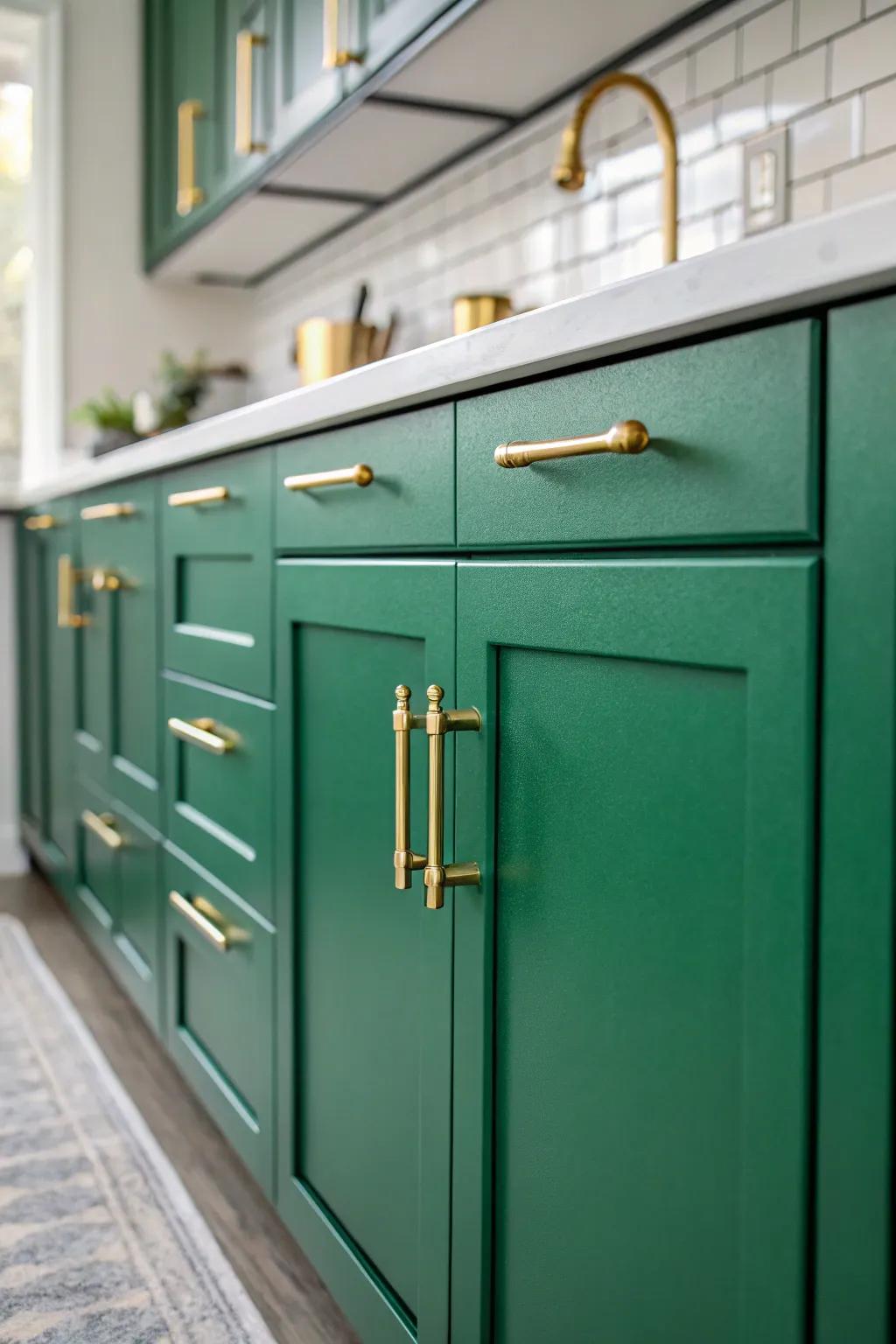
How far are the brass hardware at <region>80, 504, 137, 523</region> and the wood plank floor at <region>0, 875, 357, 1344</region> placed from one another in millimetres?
914

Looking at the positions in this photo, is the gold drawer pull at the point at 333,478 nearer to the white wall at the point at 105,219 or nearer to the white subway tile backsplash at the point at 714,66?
the white subway tile backsplash at the point at 714,66

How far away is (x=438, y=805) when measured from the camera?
97 centimetres

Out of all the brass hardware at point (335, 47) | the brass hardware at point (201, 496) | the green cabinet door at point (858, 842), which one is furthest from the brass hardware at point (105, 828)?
the green cabinet door at point (858, 842)

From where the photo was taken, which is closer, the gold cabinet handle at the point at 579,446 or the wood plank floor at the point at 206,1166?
the gold cabinet handle at the point at 579,446

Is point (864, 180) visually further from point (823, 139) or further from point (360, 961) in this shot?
point (360, 961)

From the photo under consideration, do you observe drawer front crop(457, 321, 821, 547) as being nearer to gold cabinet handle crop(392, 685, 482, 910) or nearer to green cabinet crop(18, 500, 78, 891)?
gold cabinet handle crop(392, 685, 482, 910)

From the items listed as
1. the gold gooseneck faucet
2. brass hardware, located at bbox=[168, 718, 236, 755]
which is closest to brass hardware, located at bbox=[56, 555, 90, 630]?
brass hardware, located at bbox=[168, 718, 236, 755]

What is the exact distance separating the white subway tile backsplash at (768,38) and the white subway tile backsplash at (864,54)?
3.9 inches

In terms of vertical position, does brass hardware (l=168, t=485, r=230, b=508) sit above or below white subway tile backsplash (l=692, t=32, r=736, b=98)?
below

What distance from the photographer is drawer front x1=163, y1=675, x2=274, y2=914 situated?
4.93 feet

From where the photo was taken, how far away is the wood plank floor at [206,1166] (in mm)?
1382

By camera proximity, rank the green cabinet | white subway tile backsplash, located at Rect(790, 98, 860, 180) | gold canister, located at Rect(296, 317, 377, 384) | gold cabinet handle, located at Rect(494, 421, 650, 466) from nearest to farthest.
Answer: gold cabinet handle, located at Rect(494, 421, 650, 466) → white subway tile backsplash, located at Rect(790, 98, 860, 180) → gold canister, located at Rect(296, 317, 377, 384) → the green cabinet

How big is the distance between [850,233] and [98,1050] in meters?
1.92

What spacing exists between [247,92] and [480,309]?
0.90 m
